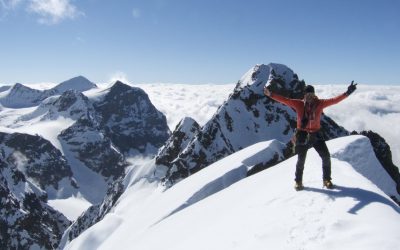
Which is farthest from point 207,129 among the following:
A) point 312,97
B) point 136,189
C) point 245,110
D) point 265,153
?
point 312,97

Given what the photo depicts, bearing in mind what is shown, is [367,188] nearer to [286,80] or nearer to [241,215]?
[241,215]

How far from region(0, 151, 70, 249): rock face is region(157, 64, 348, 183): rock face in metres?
73.0

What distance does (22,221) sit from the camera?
561 ft

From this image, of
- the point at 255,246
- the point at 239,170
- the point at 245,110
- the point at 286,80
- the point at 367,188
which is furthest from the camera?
the point at 286,80

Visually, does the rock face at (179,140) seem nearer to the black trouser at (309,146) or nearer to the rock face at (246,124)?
the rock face at (246,124)

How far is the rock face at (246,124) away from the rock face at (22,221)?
73.0 m

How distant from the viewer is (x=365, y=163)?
2152cm

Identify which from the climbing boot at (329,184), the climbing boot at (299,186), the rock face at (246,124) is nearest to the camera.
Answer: the climbing boot at (329,184)

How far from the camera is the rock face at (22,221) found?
166m

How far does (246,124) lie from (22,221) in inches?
4146

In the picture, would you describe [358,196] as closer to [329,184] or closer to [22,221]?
[329,184]

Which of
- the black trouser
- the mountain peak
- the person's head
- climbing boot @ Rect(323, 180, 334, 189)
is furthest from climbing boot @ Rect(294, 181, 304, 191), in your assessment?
the mountain peak

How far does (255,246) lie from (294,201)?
2768 millimetres

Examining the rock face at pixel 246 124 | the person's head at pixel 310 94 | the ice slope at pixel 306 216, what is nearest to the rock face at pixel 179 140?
the rock face at pixel 246 124
